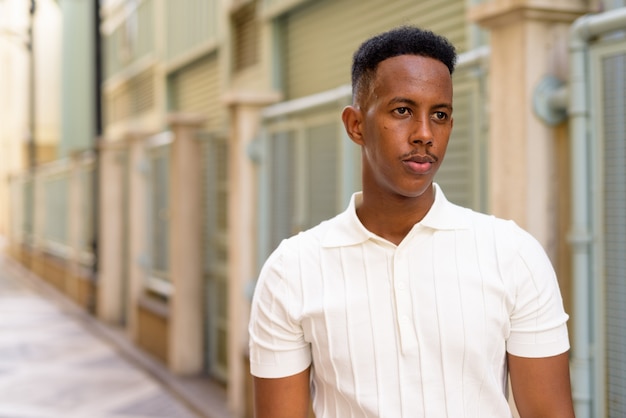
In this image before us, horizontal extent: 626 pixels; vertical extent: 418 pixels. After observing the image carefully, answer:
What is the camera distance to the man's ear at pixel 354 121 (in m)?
1.91

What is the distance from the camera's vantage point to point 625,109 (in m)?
3.44

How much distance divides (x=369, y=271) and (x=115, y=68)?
51.6 feet

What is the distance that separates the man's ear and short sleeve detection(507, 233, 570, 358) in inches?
15.6

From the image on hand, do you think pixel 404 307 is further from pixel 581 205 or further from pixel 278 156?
pixel 278 156

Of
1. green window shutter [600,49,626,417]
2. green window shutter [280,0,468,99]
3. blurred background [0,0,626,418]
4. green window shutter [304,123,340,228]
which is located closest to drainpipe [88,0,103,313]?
blurred background [0,0,626,418]

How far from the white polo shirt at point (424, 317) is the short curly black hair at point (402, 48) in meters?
0.28

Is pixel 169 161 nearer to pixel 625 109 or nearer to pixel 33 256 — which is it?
pixel 625 109

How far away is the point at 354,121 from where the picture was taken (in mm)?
1928

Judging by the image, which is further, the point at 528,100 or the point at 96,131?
the point at 96,131

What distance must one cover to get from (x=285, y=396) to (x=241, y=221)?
5.54 meters

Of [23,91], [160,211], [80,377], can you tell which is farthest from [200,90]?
[23,91]

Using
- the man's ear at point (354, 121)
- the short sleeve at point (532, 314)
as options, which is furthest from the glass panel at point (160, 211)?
the short sleeve at point (532, 314)

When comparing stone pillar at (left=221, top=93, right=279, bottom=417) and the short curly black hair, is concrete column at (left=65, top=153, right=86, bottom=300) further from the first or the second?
the short curly black hair

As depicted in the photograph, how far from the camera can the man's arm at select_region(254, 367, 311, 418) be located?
1875 millimetres
